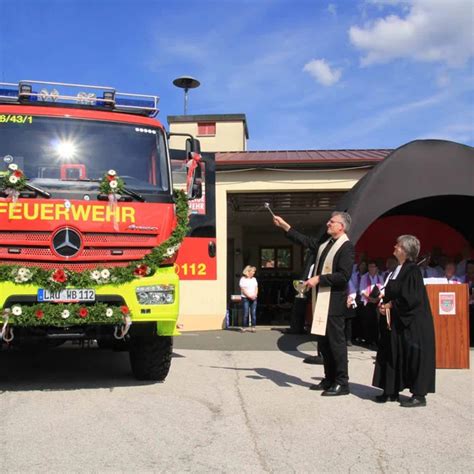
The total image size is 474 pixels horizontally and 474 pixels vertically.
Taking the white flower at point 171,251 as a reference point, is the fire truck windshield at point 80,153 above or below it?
above

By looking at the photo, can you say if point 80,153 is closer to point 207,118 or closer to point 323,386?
point 323,386

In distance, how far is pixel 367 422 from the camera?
194 inches

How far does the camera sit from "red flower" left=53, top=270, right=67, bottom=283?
5.41 m

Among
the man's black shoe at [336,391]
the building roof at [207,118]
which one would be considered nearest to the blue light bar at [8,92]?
the man's black shoe at [336,391]

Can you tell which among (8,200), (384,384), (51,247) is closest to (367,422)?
(384,384)

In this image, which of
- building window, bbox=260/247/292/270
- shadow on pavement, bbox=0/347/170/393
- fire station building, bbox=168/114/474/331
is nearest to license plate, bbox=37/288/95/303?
shadow on pavement, bbox=0/347/170/393

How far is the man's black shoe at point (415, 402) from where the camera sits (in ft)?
18.0

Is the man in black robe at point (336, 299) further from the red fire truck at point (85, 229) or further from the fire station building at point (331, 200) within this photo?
the fire station building at point (331, 200)

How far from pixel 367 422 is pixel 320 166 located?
8467 millimetres

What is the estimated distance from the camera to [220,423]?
4.88m

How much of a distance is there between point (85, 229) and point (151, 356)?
168cm

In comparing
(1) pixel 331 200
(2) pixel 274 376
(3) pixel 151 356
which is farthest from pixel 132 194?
(1) pixel 331 200

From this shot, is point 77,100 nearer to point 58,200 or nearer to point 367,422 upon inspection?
point 58,200

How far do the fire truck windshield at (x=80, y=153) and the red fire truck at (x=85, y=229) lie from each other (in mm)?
11
